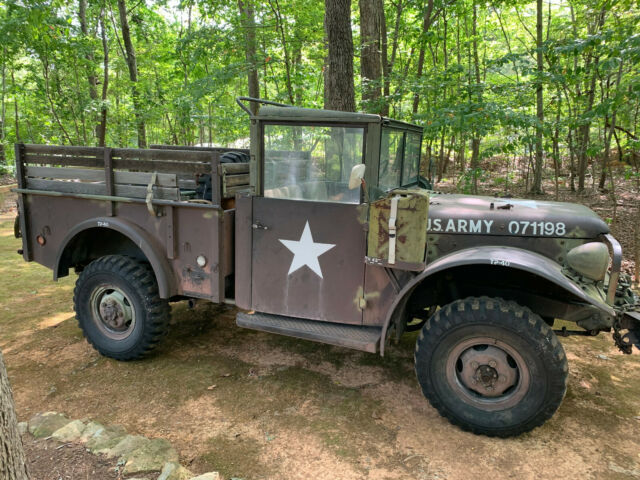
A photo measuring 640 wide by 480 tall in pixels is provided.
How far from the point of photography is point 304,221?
3260mm

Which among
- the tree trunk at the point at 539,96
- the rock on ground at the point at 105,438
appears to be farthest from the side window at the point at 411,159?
the tree trunk at the point at 539,96

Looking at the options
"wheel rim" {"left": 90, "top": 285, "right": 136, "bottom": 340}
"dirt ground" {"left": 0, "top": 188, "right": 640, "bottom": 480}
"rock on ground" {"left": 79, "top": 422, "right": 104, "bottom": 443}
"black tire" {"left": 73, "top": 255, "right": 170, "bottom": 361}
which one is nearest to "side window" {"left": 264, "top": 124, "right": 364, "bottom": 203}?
"black tire" {"left": 73, "top": 255, "right": 170, "bottom": 361}

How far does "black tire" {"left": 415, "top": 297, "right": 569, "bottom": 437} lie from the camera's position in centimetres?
274

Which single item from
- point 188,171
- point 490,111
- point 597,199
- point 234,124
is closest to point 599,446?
point 188,171

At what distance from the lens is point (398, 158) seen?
362 centimetres

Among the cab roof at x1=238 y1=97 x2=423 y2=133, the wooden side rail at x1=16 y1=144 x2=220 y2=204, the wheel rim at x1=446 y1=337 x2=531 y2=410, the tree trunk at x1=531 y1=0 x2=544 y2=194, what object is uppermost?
the tree trunk at x1=531 y1=0 x2=544 y2=194

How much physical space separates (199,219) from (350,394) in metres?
1.74

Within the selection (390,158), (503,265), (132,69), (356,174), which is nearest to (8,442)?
(356,174)

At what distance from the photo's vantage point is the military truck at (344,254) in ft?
9.34

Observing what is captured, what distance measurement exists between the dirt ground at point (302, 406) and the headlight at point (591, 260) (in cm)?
101

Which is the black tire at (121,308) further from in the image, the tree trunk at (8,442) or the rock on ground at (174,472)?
the tree trunk at (8,442)

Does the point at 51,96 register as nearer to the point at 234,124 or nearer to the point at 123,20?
the point at 123,20

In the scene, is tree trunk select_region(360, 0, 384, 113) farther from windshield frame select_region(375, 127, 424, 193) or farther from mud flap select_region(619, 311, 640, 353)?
mud flap select_region(619, 311, 640, 353)

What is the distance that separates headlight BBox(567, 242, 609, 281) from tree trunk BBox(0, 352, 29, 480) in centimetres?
300
